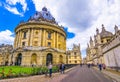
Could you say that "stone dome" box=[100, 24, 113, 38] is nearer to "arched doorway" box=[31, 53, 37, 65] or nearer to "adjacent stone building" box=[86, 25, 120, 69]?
"adjacent stone building" box=[86, 25, 120, 69]

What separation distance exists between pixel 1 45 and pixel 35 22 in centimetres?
6810

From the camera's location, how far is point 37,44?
48.3 meters

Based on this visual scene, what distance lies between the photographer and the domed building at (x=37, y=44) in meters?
46.1

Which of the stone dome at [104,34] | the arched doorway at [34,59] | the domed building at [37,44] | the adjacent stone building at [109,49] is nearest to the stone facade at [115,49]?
the adjacent stone building at [109,49]

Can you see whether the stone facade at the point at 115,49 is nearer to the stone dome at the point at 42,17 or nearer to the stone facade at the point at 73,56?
the stone dome at the point at 42,17

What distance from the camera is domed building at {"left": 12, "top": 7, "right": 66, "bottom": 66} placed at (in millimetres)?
46094

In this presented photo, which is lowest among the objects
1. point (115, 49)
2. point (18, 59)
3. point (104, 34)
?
point (18, 59)

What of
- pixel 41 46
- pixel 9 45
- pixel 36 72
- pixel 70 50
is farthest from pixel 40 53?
pixel 9 45

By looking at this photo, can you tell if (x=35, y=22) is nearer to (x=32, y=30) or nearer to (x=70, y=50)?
(x=32, y=30)

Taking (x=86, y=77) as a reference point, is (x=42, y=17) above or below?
above

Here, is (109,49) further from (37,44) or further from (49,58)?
(37,44)

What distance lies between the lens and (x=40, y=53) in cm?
4647

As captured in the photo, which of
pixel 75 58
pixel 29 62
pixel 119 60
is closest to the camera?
pixel 119 60

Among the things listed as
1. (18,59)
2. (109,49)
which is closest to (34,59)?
(18,59)
